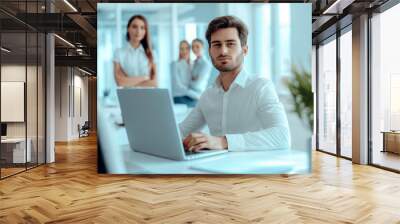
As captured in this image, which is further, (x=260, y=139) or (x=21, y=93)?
(x=21, y=93)

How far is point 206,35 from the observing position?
20.1ft

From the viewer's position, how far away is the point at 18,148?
6.90 m

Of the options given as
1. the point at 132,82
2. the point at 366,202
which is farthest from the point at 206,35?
the point at 366,202

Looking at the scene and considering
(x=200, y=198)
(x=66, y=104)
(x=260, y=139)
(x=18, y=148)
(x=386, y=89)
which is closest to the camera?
(x=200, y=198)

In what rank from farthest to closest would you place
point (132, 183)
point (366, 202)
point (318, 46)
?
point (318, 46)
point (132, 183)
point (366, 202)

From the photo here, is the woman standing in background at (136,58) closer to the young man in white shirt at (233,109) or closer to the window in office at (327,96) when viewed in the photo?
the young man in white shirt at (233,109)

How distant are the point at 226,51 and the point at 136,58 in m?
1.43

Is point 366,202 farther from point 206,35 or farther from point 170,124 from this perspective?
point 206,35

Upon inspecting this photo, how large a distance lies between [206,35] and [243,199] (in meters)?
2.69

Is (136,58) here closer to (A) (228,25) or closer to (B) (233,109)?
(A) (228,25)

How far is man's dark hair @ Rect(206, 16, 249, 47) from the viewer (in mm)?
6090

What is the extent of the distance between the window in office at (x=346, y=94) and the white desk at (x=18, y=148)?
674 centimetres

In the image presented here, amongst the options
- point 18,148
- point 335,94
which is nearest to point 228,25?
point 18,148

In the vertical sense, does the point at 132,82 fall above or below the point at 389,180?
above
